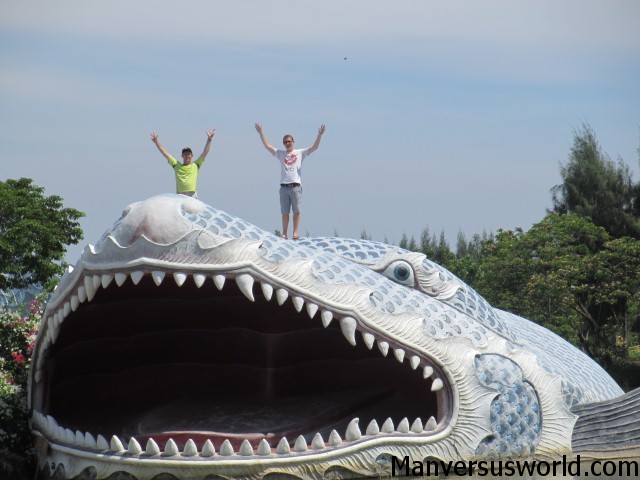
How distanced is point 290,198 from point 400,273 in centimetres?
214

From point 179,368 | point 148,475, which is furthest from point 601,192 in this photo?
point 148,475

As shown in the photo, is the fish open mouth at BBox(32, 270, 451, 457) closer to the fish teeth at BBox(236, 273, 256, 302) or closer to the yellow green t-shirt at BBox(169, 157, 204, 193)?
the fish teeth at BBox(236, 273, 256, 302)

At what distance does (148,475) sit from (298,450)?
0.98 metres

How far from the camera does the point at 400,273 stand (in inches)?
320

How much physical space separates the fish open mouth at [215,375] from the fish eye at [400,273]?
1.57 ft

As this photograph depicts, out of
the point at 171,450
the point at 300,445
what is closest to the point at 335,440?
the point at 300,445

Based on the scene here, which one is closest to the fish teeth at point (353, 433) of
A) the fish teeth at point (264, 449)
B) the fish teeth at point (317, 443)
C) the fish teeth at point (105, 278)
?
the fish teeth at point (317, 443)

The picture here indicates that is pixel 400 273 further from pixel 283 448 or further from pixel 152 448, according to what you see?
pixel 152 448

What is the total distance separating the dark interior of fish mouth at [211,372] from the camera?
8.45m

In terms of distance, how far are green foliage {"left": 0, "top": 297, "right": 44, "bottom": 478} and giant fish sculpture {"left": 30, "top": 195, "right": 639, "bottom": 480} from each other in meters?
0.26

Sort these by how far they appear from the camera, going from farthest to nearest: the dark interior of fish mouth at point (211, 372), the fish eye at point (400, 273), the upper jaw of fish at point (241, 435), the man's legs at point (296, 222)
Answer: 1. the man's legs at point (296, 222)
2. the dark interior of fish mouth at point (211, 372)
3. the fish eye at point (400, 273)
4. the upper jaw of fish at point (241, 435)

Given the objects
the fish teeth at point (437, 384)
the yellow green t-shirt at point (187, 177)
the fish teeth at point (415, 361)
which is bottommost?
the fish teeth at point (437, 384)

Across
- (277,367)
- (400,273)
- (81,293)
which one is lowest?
(277,367)

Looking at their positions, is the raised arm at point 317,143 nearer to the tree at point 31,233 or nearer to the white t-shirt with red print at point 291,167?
the white t-shirt with red print at point 291,167
